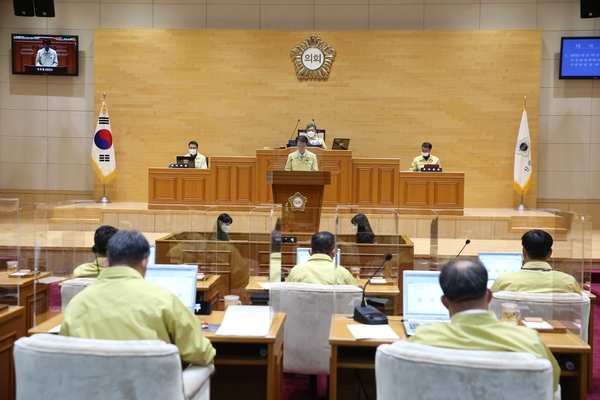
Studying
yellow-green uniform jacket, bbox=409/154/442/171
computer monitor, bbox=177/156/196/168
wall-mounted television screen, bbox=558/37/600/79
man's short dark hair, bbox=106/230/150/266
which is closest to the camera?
man's short dark hair, bbox=106/230/150/266

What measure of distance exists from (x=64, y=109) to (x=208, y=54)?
128 inches

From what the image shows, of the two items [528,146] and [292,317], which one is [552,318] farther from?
[528,146]

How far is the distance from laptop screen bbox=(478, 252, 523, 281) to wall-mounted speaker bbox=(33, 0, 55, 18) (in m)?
8.96

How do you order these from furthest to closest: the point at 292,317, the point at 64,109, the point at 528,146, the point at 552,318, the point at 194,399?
the point at 64,109, the point at 528,146, the point at 292,317, the point at 552,318, the point at 194,399

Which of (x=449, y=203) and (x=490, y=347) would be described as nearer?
(x=490, y=347)

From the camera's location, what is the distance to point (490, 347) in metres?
2.35

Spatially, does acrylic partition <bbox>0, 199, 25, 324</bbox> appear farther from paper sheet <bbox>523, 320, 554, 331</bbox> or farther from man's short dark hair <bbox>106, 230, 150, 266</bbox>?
paper sheet <bbox>523, 320, 554, 331</bbox>

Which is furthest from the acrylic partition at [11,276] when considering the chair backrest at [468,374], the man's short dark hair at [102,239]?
the chair backrest at [468,374]

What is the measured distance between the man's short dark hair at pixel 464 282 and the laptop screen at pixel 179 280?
5.90 ft

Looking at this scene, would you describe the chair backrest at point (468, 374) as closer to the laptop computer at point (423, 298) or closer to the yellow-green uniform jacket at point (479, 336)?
the yellow-green uniform jacket at point (479, 336)

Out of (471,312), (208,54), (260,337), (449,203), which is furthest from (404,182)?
(471,312)

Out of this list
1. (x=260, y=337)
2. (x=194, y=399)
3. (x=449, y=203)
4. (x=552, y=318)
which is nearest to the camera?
(x=194, y=399)

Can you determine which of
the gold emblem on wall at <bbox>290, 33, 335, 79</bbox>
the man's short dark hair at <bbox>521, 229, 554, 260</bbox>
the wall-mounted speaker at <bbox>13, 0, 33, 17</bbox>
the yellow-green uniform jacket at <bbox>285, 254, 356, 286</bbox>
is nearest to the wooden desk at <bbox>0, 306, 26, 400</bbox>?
the yellow-green uniform jacket at <bbox>285, 254, 356, 286</bbox>

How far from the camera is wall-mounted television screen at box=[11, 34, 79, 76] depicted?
513 inches
